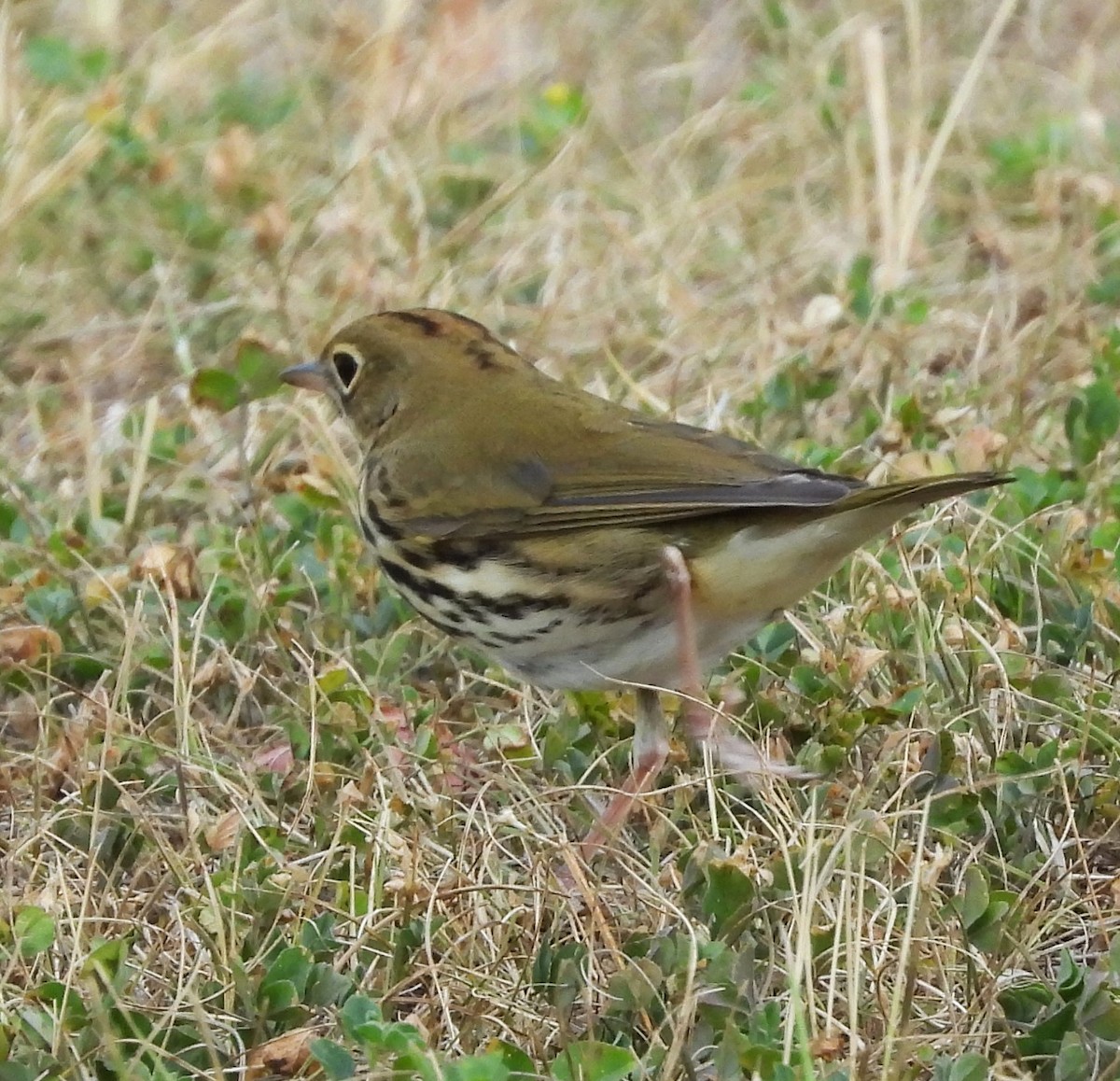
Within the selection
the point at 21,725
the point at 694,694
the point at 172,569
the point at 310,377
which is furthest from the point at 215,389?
the point at 694,694

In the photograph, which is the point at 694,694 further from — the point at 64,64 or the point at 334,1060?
the point at 64,64

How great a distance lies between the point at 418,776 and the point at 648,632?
17.6 inches

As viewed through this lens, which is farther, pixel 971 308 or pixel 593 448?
pixel 971 308

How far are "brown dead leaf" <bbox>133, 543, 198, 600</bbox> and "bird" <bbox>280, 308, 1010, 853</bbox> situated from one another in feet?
1.65

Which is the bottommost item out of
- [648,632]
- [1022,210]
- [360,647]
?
[1022,210]

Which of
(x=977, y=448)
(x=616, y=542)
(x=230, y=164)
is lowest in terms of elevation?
(x=977, y=448)

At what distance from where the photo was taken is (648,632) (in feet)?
11.4

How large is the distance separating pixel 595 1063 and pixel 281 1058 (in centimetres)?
45

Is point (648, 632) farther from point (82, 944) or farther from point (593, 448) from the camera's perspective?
point (82, 944)

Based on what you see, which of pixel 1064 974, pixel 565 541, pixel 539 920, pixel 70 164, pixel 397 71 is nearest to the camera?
pixel 1064 974

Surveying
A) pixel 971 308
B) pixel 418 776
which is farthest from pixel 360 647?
pixel 971 308

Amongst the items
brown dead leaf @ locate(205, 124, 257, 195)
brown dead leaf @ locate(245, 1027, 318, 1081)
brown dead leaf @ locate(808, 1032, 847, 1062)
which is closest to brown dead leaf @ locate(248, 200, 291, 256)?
brown dead leaf @ locate(205, 124, 257, 195)

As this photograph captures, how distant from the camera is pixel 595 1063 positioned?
2590 mm

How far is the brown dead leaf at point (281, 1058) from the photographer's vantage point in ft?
9.12
